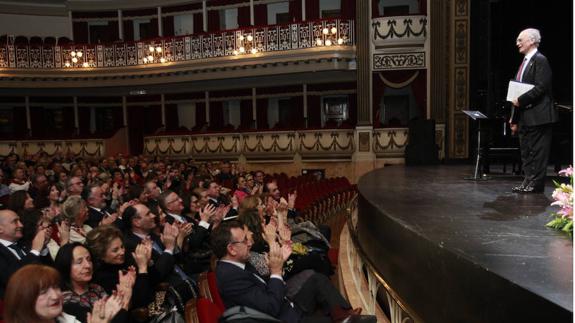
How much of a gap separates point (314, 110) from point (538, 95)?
27.8 feet

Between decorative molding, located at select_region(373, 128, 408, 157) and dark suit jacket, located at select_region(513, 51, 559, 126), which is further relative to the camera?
decorative molding, located at select_region(373, 128, 408, 157)

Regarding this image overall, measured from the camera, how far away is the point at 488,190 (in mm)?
3166

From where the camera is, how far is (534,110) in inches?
105

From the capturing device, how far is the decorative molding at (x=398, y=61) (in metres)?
8.60

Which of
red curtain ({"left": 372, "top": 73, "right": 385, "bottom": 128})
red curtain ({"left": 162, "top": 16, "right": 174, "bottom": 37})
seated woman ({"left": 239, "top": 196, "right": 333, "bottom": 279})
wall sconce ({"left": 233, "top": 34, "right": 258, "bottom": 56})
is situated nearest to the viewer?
seated woman ({"left": 239, "top": 196, "right": 333, "bottom": 279})

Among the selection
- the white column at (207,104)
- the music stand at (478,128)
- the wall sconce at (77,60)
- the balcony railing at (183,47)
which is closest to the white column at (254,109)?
the white column at (207,104)

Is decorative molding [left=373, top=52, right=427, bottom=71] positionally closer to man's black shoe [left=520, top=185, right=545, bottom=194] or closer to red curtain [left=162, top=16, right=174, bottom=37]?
red curtain [left=162, top=16, right=174, bottom=37]

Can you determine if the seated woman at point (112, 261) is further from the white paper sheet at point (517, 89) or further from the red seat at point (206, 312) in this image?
the white paper sheet at point (517, 89)

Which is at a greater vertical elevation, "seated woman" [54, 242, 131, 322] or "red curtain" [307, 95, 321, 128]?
"red curtain" [307, 95, 321, 128]

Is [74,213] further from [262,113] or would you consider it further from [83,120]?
[83,120]

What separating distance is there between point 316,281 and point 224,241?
52 centimetres

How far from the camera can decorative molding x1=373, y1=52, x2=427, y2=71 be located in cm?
860

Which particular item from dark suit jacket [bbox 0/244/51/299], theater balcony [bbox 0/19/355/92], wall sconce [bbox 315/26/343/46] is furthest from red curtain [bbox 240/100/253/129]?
dark suit jacket [bbox 0/244/51/299]

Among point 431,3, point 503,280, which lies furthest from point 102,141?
point 503,280
